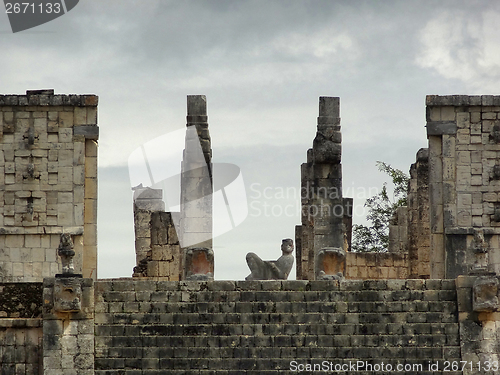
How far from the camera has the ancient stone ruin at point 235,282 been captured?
20.2 meters

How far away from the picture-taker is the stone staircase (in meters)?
20.1

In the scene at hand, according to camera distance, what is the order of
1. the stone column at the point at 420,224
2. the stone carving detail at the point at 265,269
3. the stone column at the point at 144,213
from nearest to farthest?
the stone carving detail at the point at 265,269, the stone column at the point at 420,224, the stone column at the point at 144,213

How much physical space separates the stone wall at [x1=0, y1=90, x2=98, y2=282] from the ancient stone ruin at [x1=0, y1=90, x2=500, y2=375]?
0.03 meters

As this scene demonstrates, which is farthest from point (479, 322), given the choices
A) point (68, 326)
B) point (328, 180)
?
point (68, 326)

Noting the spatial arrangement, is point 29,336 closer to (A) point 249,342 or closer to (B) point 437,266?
(A) point 249,342

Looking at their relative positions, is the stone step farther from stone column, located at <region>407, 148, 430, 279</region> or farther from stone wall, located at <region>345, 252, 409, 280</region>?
stone wall, located at <region>345, 252, 409, 280</region>

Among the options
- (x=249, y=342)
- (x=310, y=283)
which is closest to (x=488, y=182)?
(x=310, y=283)

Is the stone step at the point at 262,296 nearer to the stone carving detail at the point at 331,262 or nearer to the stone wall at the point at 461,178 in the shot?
the stone carving detail at the point at 331,262

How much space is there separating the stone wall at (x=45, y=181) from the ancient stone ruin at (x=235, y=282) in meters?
0.03

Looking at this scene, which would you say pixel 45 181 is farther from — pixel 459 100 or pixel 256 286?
pixel 459 100

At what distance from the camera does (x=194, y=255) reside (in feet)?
73.9

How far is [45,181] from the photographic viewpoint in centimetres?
2469

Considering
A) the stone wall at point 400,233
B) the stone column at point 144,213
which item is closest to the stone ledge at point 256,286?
the stone column at point 144,213

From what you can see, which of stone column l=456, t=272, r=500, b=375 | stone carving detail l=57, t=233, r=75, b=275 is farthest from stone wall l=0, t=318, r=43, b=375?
stone column l=456, t=272, r=500, b=375
